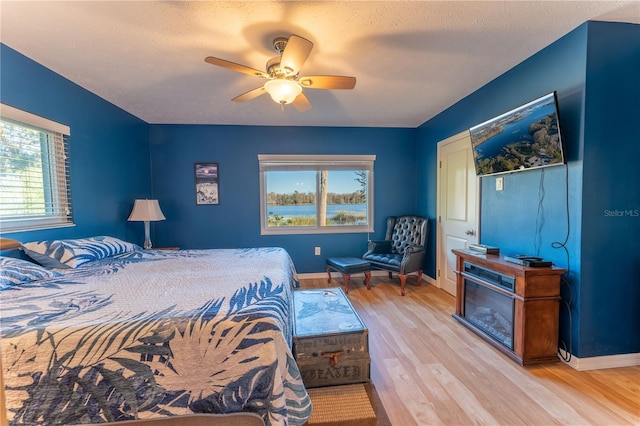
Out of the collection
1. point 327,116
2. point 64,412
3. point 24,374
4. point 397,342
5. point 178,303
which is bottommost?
point 397,342

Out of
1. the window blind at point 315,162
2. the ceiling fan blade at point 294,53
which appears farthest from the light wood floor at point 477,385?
the window blind at point 315,162

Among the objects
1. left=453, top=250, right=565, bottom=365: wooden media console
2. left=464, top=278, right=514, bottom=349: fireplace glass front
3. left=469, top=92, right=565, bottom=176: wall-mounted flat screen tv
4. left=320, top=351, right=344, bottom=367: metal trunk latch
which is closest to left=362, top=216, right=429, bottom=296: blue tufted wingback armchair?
→ left=464, top=278, right=514, bottom=349: fireplace glass front

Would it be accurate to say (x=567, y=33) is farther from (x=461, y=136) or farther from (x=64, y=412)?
(x=64, y=412)

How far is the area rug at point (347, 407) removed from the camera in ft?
5.05

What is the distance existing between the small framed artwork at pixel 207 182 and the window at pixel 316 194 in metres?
0.69

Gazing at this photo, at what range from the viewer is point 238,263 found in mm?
2199

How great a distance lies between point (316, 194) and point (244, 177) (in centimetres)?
115

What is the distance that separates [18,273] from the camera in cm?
171

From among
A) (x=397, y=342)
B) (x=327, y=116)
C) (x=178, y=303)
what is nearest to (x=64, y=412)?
(x=178, y=303)

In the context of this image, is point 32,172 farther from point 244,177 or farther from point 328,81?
point 328,81

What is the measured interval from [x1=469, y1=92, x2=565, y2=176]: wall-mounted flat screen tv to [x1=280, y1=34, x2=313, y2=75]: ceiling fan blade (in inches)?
68.4

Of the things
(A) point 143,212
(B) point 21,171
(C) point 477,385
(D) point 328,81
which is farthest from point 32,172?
(C) point 477,385

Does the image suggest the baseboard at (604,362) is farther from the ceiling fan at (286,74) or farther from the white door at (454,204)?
the ceiling fan at (286,74)

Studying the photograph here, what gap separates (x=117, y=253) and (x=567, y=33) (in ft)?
13.7
